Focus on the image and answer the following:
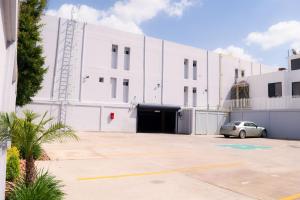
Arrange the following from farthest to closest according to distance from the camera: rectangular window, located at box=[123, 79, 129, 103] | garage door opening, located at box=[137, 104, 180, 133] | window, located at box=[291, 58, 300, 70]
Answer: garage door opening, located at box=[137, 104, 180, 133]
window, located at box=[291, 58, 300, 70]
rectangular window, located at box=[123, 79, 129, 103]

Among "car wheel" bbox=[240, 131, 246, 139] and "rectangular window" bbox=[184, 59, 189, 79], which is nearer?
"car wheel" bbox=[240, 131, 246, 139]

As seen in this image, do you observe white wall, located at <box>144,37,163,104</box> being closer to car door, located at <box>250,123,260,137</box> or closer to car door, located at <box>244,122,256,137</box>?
car door, located at <box>244,122,256,137</box>

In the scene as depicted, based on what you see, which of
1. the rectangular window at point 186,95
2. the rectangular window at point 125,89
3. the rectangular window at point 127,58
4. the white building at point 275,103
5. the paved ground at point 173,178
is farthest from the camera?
the rectangular window at point 186,95

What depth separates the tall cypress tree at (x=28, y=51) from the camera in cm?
1538

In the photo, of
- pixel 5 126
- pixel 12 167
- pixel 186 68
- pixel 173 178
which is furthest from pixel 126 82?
pixel 5 126

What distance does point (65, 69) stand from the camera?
24.9 meters

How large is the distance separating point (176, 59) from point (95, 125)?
1222 centimetres

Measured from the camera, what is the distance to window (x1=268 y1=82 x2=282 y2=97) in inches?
1207

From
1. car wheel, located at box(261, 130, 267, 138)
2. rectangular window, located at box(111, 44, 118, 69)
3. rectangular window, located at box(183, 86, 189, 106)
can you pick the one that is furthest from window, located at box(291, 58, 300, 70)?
rectangular window, located at box(111, 44, 118, 69)

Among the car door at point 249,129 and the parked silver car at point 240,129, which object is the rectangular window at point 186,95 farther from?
the car door at point 249,129

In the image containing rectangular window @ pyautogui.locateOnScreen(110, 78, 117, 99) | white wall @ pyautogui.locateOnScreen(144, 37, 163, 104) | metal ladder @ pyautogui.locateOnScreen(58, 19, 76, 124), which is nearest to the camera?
metal ladder @ pyautogui.locateOnScreen(58, 19, 76, 124)

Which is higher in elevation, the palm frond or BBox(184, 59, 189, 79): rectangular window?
BBox(184, 59, 189, 79): rectangular window

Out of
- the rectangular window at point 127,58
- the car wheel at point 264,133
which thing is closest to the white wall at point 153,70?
the rectangular window at point 127,58

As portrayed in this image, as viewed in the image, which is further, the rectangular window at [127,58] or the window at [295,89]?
the window at [295,89]
